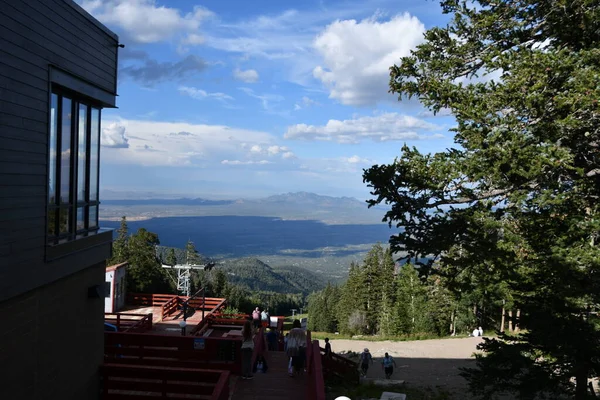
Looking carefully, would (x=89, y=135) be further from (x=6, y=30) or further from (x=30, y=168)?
(x=6, y=30)

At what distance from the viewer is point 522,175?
26.1 ft

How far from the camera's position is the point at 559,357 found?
29.7 ft

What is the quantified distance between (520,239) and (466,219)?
124 centimetres

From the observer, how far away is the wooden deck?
29.8 ft

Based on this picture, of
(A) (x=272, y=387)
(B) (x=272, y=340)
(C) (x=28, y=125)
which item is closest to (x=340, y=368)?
(B) (x=272, y=340)

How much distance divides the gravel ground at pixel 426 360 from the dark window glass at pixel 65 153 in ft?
44.4

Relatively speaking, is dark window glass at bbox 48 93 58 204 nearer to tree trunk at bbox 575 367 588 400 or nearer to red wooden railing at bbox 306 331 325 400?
red wooden railing at bbox 306 331 325 400

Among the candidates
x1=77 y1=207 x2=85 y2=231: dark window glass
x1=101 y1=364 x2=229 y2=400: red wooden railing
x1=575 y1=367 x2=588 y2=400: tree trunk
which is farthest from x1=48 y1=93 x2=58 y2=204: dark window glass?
x1=575 y1=367 x2=588 y2=400: tree trunk

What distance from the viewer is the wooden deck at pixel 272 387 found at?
29.8ft

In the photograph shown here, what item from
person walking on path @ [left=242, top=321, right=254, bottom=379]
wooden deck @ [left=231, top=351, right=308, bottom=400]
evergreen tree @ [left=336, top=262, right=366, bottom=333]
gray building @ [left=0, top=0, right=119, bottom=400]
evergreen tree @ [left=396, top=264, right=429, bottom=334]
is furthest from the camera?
evergreen tree @ [left=336, top=262, right=366, bottom=333]

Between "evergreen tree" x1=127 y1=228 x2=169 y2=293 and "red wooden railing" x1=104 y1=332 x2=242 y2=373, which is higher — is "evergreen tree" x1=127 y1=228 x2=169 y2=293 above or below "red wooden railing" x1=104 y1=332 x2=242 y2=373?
below

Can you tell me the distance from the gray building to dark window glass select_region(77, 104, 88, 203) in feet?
0.06

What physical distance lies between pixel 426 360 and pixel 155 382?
1795 cm

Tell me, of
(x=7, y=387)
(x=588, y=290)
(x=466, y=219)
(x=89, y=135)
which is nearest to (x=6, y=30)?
(x=89, y=135)
